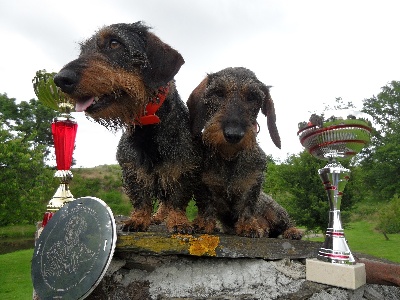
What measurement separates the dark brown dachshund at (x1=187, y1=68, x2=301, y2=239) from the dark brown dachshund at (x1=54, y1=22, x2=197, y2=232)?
0.51 feet

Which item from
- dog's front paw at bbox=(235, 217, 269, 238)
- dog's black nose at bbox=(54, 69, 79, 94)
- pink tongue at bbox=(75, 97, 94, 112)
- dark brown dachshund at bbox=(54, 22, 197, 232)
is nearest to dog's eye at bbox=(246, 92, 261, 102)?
dark brown dachshund at bbox=(54, 22, 197, 232)

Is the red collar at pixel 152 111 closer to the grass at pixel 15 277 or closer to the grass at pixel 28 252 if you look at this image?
the grass at pixel 28 252

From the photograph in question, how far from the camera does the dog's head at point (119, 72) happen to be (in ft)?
7.53

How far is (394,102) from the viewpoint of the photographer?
32.2m

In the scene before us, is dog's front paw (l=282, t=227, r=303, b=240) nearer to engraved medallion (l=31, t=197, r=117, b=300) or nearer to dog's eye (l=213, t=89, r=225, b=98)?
dog's eye (l=213, t=89, r=225, b=98)

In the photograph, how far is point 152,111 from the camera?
2.67 m

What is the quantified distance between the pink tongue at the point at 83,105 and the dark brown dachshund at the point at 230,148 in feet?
2.90

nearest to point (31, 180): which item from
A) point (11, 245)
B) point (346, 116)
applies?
point (11, 245)

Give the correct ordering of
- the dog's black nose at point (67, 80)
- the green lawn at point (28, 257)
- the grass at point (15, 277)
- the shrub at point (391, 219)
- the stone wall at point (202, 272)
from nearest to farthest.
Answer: the dog's black nose at point (67, 80) < the stone wall at point (202, 272) < the grass at point (15, 277) < the green lawn at point (28, 257) < the shrub at point (391, 219)

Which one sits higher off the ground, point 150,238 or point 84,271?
point 150,238

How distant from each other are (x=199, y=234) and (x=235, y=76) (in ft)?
4.35

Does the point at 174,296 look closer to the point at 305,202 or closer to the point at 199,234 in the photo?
the point at 199,234

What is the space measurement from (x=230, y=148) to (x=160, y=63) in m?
0.83

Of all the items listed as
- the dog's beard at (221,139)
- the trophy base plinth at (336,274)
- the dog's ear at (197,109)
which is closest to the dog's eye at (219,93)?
the dog's ear at (197,109)
